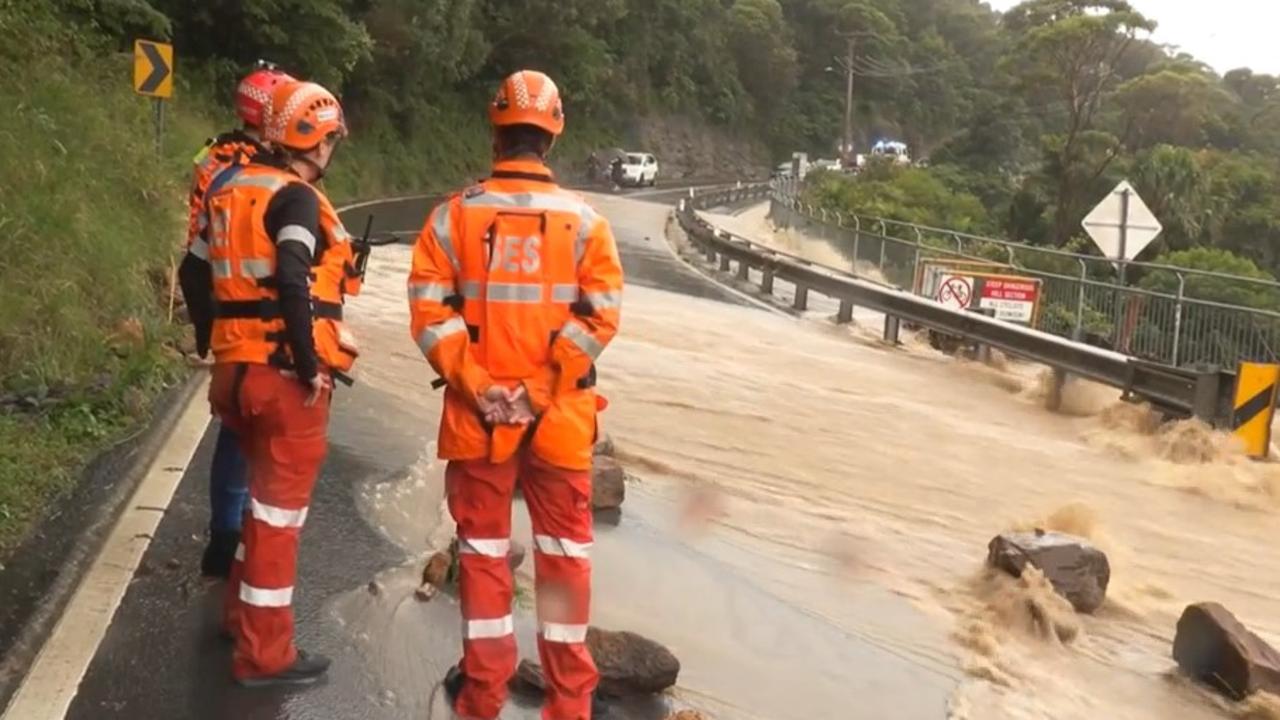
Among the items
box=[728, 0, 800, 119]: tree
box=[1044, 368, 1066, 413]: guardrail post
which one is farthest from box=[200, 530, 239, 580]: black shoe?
box=[728, 0, 800, 119]: tree

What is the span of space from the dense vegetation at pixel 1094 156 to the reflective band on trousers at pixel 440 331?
32.8m

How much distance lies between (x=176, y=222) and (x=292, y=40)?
23265mm

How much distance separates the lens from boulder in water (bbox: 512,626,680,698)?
4547 millimetres

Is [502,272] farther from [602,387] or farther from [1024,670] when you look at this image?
[602,387]

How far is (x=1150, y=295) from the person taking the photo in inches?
572

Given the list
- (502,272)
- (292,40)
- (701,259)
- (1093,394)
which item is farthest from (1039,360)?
(292,40)

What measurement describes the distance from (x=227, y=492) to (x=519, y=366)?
1.73 m

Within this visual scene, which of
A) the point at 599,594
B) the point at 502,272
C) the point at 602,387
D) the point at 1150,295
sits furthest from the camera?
the point at 1150,295

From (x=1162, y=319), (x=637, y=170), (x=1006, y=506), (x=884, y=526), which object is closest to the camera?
(x=884, y=526)

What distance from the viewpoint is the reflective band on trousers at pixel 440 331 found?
12.8 feet

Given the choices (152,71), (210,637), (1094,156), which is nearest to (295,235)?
(210,637)

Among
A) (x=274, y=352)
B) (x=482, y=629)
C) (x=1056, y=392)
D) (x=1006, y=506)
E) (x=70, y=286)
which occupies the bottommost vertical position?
(x=1006, y=506)

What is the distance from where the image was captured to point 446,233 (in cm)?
398

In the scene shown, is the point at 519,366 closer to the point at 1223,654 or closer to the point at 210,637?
the point at 210,637
